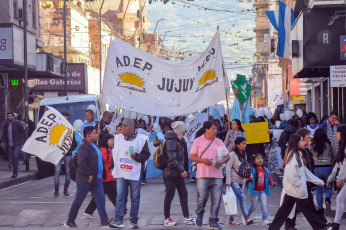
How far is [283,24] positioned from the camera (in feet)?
99.9

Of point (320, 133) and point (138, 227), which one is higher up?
point (320, 133)

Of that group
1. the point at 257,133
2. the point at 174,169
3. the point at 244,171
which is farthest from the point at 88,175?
the point at 257,133

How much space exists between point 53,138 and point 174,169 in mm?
3270

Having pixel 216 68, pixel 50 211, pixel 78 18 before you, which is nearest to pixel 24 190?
pixel 50 211

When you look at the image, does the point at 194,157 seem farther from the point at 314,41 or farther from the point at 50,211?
the point at 314,41

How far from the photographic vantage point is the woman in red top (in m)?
13.6

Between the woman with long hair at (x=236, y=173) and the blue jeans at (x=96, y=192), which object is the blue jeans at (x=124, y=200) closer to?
the blue jeans at (x=96, y=192)

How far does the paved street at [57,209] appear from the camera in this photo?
41.3ft

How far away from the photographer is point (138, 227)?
12.2 metres

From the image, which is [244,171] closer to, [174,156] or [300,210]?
[174,156]

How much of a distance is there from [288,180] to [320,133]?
9.68ft

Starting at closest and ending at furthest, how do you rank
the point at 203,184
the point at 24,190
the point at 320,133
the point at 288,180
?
the point at 288,180, the point at 203,184, the point at 320,133, the point at 24,190

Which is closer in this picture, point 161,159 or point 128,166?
point 128,166

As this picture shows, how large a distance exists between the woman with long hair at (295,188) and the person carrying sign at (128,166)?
2.45 meters
